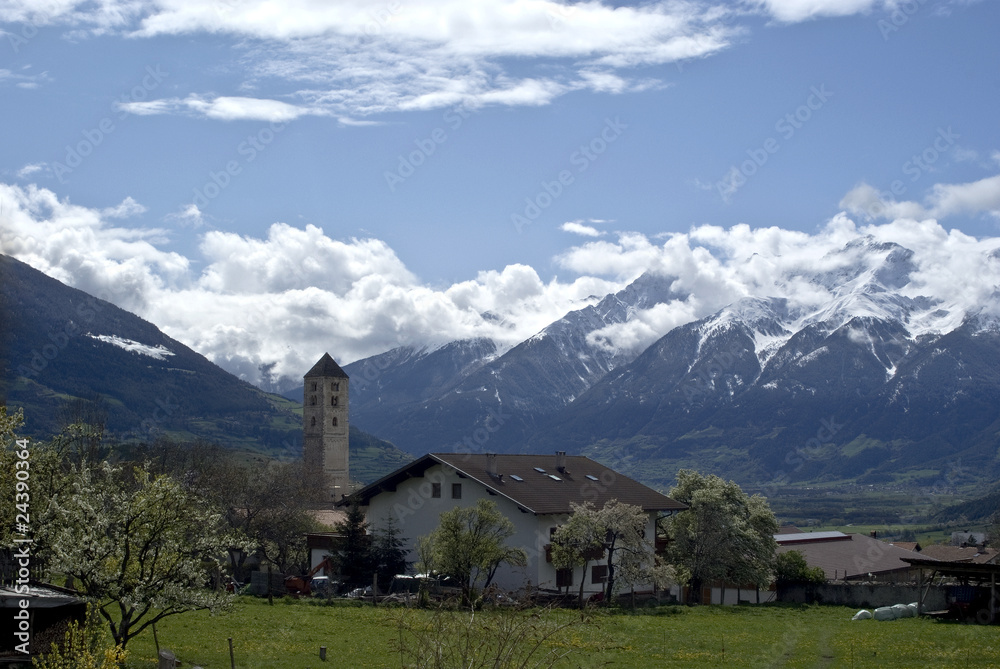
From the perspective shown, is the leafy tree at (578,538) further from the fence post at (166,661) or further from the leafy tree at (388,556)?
the fence post at (166,661)

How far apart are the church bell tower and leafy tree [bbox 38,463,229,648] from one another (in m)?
140

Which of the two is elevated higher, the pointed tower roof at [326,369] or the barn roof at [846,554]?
the pointed tower roof at [326,369]

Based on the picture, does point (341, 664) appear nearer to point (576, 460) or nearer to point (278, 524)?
point (278, 524)

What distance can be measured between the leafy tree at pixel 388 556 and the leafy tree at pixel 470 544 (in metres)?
6.50

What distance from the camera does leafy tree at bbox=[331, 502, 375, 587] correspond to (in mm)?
53938

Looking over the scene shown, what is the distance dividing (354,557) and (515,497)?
29.7 feet

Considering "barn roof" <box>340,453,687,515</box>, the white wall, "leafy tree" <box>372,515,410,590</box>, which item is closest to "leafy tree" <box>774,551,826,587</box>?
"barn roof" <box>340,453,687,515</box>

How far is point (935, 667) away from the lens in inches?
1139

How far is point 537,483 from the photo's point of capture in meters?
59.6

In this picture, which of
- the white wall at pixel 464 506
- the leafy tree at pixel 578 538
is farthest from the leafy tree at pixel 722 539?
the leafy tree at pixel 578 538

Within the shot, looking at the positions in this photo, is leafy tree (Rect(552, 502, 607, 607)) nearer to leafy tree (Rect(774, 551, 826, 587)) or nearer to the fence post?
leafy tree (Rect(774, 551, 826, 587))

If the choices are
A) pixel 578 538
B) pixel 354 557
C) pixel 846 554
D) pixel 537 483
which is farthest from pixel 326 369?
pixel 578 538

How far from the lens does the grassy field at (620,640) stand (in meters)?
29.8

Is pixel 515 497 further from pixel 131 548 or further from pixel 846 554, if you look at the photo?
pixel 846 554
